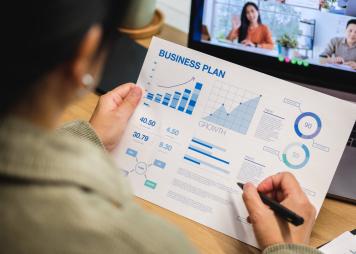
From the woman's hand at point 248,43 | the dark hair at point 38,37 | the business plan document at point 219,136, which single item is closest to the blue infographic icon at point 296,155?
the business plan document at point 219,136

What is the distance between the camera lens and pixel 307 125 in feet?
2.40

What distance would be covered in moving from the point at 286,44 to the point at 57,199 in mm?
565

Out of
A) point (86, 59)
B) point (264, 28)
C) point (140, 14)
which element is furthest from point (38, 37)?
point (140, 14)

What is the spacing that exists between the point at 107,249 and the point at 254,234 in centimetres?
36

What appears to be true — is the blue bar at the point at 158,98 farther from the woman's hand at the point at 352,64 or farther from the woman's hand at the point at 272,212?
the woman's hand at the point at 352,64

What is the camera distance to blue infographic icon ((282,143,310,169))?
729mm

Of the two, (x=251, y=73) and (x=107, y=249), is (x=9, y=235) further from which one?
(x=251, y=73)

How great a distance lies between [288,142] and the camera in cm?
73

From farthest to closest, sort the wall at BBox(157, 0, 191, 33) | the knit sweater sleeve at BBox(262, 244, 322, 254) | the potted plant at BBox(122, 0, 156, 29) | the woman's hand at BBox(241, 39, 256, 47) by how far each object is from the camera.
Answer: the wall at BBox(157, 0, 191, 33)
the potted plant at BBox(122, 0, 156, 29)
the woman's hand at BBox(241, 39, 256, 47)
the knit sweater sleeve at BBox(262, 244, 322, 254)

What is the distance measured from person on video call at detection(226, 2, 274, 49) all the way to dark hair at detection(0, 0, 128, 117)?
1.57 ft

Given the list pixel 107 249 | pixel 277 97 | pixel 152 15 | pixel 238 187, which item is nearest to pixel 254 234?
pixel 238 187

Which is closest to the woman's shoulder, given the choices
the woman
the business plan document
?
the business plan document

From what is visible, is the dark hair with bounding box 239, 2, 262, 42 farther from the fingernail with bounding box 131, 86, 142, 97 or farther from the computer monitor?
the fingernail with bounding box 131, 86, 142, 97

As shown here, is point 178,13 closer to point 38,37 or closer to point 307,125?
point 307,125
